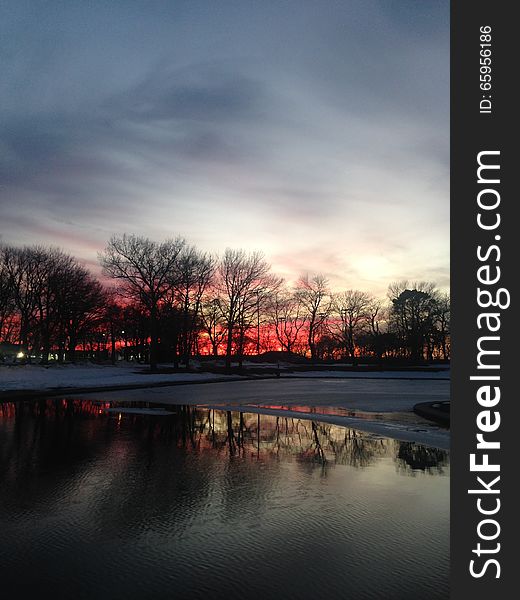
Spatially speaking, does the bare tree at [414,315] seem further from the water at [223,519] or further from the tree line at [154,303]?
the water at [223,519]

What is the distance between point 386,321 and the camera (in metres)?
113

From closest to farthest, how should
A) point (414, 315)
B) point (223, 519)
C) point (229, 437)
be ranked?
point (223, 519) < point (229, 437) < point (414, 315)

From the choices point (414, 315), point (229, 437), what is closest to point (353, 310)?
point (414, 315)

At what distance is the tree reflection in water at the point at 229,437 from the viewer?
1064cm

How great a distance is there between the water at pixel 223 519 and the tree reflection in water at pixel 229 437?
0.32 feet

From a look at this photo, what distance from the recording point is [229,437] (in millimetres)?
13320

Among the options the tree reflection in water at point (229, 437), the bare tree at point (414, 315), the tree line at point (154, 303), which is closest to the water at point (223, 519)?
the tree reflection in water at point (229, 437)

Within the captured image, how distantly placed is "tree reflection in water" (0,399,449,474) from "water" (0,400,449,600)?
0.32 ft

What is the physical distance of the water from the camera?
15.1 ft

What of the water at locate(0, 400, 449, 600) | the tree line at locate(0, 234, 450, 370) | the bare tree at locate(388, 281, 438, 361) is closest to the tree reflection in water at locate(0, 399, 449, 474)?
the water at locate(0, 400, 449, 600)

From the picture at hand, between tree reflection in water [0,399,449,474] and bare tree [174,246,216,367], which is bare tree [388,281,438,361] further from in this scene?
tree reflection in water [0,399,449,474]

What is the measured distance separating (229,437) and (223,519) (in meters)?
6.93

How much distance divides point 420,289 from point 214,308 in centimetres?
5165

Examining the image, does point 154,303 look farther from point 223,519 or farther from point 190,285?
point 223,519
